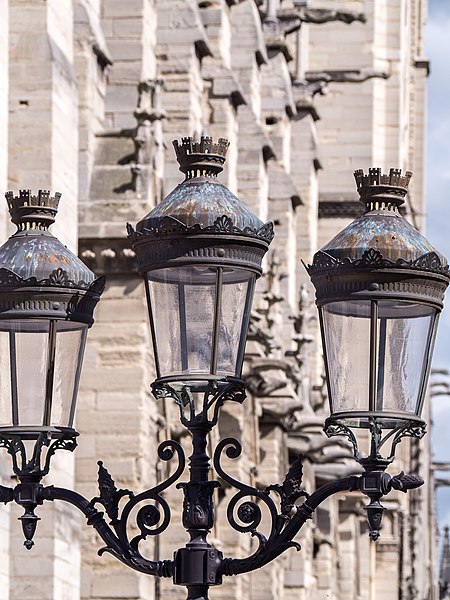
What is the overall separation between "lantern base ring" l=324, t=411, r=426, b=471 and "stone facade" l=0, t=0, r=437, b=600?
946 cm

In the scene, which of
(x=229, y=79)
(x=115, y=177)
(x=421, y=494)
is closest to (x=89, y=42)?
(x=115, y=177)

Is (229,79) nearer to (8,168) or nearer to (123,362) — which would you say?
(123,362)

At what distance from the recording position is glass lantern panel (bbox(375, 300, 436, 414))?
9.69 m

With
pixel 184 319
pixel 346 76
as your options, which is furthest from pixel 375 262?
pixel 346 76

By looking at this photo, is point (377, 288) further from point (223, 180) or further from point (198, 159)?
point (223, 180)

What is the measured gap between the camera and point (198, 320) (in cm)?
965

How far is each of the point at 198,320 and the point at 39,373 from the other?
0.81 meters

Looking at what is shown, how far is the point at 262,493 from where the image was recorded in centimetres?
968

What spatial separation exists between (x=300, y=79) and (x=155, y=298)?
35.9 m

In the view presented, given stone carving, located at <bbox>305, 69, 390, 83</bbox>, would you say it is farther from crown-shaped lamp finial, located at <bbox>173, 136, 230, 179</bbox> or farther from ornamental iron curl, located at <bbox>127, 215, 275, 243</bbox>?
ornamental iron curl, located at <bbox>127, 215, 275, 243</bbox>

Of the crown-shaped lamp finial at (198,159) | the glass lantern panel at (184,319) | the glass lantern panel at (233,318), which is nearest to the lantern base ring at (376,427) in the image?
the glass lantern panel at (233,318)

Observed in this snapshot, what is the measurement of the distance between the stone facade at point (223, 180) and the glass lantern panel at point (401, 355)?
947cm

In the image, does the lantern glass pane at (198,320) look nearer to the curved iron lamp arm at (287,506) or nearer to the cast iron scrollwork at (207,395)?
the cast iron scrollwork at (207,395)

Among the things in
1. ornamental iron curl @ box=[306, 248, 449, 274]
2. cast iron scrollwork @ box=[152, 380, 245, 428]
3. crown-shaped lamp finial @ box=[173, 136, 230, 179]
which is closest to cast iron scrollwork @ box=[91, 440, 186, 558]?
cast iron scrollwork @ box=[152, 380, 245, 428]
